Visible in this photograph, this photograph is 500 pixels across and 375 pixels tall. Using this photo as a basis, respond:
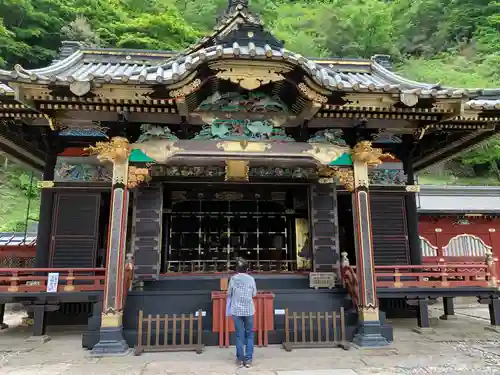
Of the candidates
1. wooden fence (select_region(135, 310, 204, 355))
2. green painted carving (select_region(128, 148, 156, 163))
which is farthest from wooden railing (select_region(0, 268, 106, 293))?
green painted carving (select_region(128, 148, 156, 163))

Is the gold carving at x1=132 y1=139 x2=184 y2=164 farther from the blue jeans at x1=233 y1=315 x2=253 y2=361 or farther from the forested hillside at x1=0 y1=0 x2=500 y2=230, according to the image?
the forested hillside at x1=0 y1=0 x2=500 y2=230

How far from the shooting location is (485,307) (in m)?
13.4

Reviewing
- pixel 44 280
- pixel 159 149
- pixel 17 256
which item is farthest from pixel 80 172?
pixel 17 256

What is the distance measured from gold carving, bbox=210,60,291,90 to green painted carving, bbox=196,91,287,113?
71 centimetres

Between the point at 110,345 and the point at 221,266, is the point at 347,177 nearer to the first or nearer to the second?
the point at 110,345

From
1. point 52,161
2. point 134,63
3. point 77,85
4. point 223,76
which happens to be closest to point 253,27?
point 223,76

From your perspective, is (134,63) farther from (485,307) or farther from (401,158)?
(485,307)

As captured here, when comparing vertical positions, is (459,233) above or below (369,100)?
below

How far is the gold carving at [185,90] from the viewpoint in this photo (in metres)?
6.75

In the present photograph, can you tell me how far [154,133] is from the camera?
762cm

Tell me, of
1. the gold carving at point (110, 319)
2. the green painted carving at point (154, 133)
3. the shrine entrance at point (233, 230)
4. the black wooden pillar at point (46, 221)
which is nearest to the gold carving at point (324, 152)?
the green painted carving at point (154, 133)

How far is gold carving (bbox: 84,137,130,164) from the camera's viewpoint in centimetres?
735

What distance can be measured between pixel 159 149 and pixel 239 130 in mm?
1666

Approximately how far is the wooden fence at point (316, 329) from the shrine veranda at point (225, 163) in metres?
0.15
